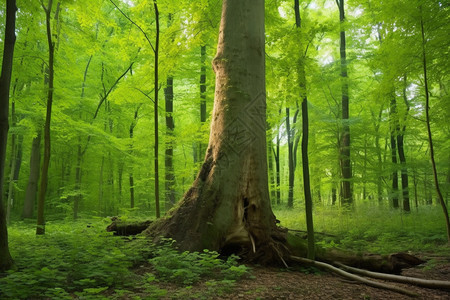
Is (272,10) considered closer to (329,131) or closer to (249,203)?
(249,203)

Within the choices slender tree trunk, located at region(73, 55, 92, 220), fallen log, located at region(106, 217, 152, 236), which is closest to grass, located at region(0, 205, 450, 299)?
fallen log, located at region(106, 217, 152, 236)

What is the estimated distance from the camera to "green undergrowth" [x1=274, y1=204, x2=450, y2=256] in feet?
19.9

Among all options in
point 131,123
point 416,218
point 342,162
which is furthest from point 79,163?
point 416,218

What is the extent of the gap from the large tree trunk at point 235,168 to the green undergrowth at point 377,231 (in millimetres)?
1499

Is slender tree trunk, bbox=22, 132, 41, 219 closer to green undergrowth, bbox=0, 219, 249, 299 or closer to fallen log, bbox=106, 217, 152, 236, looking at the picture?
fallen log, bbox=106, 217, 152, 236

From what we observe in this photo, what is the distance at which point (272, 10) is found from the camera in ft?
21.9

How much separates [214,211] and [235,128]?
4.74 feet

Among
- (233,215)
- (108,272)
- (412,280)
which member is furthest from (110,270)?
(412,280)

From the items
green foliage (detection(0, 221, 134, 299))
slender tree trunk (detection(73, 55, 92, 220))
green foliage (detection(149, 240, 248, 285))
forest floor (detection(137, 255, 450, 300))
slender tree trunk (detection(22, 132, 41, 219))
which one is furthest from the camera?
slender tree trunk (detection(22, 132, 41, 219))

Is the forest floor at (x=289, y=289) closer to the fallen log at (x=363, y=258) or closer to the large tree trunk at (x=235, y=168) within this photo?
Result: the fallen log at (x=363, y=258)

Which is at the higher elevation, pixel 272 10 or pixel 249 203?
pixel 272 10

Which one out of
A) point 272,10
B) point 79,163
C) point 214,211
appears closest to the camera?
point 214,211

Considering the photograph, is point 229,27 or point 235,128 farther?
point 229,27

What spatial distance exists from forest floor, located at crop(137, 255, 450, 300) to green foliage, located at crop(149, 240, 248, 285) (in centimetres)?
12
